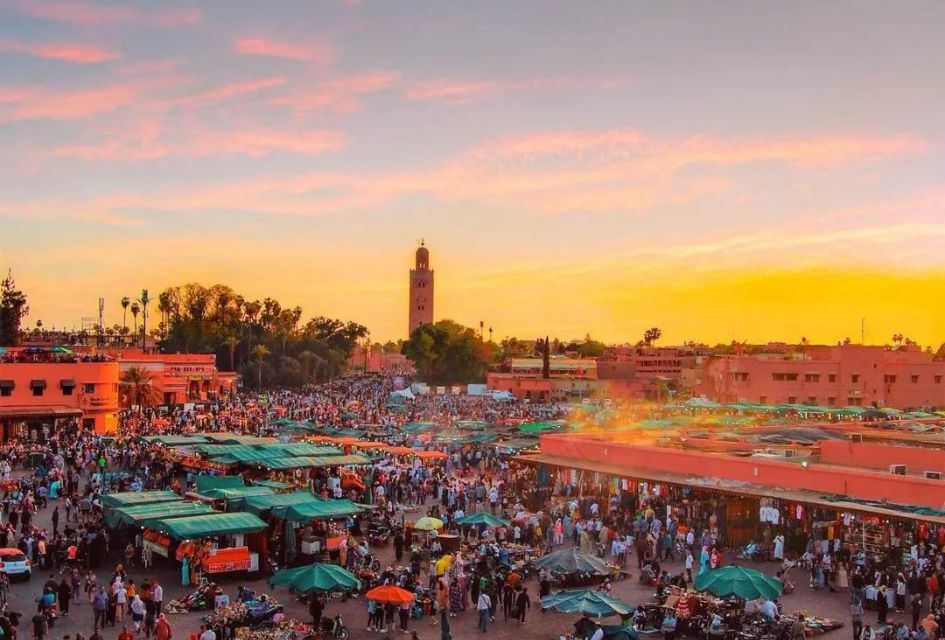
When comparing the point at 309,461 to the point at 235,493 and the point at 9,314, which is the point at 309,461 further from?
the point at 9,314

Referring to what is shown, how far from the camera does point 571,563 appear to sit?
1791 cm

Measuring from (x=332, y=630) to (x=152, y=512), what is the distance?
6504 mm

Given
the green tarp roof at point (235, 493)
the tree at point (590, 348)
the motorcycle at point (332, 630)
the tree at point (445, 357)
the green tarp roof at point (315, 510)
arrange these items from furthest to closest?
the tree at point (590, 348), the tree at point (445, 357), the green tarp roof at point (235, 493), the green tarp roof at point (315, 510), the motorcycle at point (332, 630)

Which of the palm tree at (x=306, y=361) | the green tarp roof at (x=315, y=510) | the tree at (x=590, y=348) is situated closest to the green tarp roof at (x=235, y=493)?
the green tarp roof at (x=315, y=510)

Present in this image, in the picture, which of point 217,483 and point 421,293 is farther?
point 421,293

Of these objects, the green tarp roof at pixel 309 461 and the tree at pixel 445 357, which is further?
the tree at pixel 445 357

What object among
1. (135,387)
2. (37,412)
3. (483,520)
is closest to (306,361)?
(135,387)

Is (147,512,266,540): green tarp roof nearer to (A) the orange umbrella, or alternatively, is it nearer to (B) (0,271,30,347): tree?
(A) the orange umbrella

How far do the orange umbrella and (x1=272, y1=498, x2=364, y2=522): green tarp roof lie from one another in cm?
474

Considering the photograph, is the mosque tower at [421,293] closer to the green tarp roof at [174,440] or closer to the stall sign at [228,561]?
the green tarp roof at [174,440]

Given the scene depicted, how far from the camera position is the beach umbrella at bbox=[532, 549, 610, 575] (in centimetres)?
1783

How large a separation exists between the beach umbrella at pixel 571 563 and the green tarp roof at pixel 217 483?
9.94 meters

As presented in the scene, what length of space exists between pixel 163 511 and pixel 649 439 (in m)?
17.3

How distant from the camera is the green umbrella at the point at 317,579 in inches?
Answer: 644
